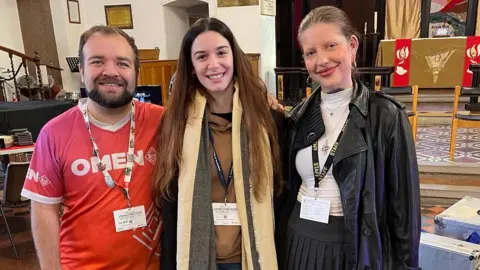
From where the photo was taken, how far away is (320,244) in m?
1.35

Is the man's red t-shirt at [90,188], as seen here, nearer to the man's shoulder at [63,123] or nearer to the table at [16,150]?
the man's shoulder at [63,123]

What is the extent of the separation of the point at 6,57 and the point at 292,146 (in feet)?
28.9

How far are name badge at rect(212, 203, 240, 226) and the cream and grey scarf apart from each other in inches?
0.9

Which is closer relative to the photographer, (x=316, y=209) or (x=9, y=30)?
(x=316, y=209)

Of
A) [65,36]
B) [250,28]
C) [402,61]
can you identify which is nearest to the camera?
[402,61]

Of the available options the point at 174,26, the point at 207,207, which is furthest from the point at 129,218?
the point at 174,26

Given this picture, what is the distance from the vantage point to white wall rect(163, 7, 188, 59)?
28.2ft

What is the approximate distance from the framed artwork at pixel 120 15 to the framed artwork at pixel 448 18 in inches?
242

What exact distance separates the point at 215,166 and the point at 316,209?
1.30 feet

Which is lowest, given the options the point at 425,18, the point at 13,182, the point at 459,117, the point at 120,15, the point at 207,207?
the point at 13,182

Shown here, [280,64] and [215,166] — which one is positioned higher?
[280,64]

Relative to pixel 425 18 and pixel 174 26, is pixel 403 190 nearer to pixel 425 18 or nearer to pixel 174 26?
pixel 425 18

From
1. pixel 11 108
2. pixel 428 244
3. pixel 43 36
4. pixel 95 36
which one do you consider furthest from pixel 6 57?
pixel 428 244

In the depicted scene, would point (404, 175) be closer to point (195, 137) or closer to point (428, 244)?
point (195, 137)
